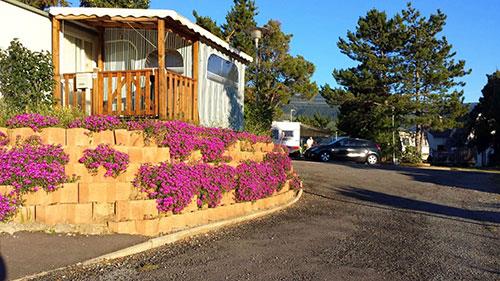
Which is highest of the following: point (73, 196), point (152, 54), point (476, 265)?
point (152, 54)

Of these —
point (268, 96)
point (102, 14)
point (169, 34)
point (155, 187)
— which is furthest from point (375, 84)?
point (155, 187)

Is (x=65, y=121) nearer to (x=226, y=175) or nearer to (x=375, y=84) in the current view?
(x=226, y=175)

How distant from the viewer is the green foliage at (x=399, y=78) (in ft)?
123

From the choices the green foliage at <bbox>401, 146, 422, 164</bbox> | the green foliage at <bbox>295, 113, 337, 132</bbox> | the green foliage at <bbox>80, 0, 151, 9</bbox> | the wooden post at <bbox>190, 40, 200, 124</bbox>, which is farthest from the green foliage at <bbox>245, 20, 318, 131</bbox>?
the green foliage at <bbox>295, 113, 337, 132</bbox>

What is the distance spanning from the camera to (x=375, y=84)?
1496 inches

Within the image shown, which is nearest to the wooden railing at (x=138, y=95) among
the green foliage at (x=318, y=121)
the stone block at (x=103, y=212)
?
the stone block at (x=103, y=212)

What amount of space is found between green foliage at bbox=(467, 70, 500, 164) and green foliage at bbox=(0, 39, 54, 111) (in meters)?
39.7

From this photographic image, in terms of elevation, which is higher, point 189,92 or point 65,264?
point 189,92

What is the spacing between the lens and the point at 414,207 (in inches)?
436

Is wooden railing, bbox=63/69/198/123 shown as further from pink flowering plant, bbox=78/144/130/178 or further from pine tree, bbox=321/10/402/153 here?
pine tree, bbox=321/10/402/153

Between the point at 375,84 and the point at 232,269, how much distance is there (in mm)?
34084

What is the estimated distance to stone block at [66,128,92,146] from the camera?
7.30m

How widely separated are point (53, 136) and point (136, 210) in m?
1.63

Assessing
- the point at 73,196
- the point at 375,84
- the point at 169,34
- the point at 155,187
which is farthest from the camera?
the point at 375,84
